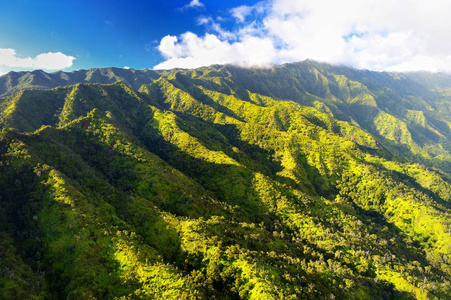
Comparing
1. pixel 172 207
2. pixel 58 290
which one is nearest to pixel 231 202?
pixel 172 207

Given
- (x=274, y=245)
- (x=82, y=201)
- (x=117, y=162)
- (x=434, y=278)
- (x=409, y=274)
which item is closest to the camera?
(x=82, y=201)

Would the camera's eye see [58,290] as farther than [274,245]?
No

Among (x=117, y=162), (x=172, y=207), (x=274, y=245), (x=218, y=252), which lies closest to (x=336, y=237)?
(x=274, y=245)

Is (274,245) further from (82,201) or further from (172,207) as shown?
(82,201)

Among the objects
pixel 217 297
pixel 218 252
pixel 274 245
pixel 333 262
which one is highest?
pixel 218 252

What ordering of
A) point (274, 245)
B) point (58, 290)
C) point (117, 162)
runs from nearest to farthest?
point (58, 290) < point (274, 245) < point (117, 162)

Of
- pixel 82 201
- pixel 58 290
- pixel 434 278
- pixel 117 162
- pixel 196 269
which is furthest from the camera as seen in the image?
pixel 117 162

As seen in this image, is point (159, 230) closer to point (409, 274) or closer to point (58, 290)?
point (58, 290)

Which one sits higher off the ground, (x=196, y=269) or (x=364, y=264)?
(x=196, y=269)

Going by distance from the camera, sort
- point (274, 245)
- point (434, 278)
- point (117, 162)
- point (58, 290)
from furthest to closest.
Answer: point (117, 162), point (434, 278), point (274, 245), point (58, 290)
